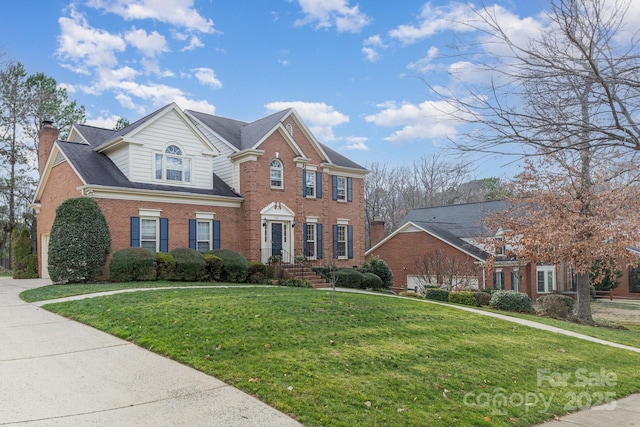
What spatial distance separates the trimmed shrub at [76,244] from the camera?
695 inches

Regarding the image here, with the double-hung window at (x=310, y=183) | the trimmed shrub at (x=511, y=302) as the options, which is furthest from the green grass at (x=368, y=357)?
the double-hung window at (x=310, y=183)

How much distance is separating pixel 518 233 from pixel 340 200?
33.6 ft

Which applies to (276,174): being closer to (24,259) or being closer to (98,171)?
(98,171)

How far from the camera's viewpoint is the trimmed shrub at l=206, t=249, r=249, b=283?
20.5m

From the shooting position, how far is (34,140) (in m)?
36.1

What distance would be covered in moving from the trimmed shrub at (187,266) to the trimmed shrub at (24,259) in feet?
34.7

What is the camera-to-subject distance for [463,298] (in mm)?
19812

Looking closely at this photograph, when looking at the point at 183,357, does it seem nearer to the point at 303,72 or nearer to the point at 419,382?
the point at 419,382

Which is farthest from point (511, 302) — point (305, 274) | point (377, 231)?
point (377, 231)

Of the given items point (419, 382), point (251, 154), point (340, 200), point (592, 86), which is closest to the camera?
point (592, 86)

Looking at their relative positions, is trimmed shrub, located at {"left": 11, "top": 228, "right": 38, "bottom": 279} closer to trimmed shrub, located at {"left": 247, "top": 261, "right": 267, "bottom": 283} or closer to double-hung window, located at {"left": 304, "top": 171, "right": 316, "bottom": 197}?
trimmed shrub, located at {"left": 247, "top": 261, "right": 267, "bottom": 283}

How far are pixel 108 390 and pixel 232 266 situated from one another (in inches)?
563

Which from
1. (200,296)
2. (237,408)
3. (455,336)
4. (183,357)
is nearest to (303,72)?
(200,296)

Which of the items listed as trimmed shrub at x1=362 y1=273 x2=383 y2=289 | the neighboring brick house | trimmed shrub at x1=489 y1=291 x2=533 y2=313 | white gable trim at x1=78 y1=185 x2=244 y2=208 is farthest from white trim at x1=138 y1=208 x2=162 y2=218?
trimmed shrub at x1=489 y1=291 x2=533 y2=313
